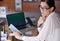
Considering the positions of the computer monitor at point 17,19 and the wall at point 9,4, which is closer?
the computer monitor at point 17,19

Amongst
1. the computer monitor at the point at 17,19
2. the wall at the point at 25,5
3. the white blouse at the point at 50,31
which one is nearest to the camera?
the white blouse at the point at 50,31

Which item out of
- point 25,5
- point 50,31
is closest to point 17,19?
point 25,5

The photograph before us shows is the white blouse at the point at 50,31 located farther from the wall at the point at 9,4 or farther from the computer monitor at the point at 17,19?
the wall at the point at 9,4

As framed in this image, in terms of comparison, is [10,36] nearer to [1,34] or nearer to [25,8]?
[1,34]

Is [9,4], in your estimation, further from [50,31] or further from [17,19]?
[50,31]

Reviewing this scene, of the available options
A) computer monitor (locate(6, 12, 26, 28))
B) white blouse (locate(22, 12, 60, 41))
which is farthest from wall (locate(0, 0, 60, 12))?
white blouse (locate(22, 12, 60, 41))

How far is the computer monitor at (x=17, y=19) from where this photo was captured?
286 cm

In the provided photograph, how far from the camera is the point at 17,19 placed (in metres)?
2.97

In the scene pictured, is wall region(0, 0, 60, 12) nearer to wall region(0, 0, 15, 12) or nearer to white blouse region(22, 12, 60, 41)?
wall region(0, 0, 15, 12)

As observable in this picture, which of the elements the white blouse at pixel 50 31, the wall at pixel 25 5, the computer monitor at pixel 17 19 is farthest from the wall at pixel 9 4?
the white blouse at pixel 50 31

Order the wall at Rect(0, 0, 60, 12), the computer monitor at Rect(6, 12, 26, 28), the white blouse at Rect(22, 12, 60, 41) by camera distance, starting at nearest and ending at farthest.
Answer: the white blouse at Rect(22, 12, 60, 41) < the computer monitor at Rect(6, 12, 26, 28) < the wall at Rect(0, 0, 60, 12)

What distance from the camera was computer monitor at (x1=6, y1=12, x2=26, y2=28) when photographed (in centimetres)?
286

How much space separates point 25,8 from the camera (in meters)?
3.20

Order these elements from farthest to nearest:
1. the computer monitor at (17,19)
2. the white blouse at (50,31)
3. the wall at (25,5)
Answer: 1. the wall at (25,5)
2. the computer monitor at (17,19)
3. the white blouse at (50,31)
